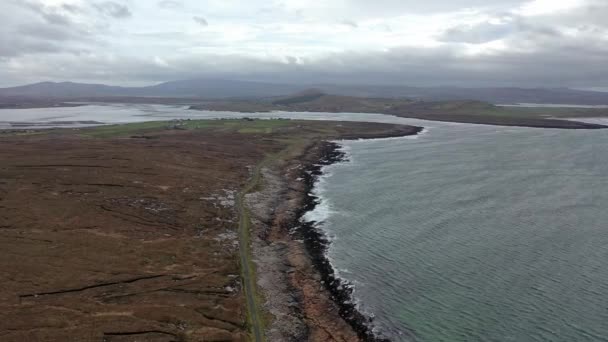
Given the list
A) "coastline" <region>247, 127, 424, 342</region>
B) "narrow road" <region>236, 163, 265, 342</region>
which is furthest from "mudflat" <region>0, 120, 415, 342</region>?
"coastline" <region>247, 127, 424, 342</region>

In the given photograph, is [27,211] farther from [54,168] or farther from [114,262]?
[54,168]

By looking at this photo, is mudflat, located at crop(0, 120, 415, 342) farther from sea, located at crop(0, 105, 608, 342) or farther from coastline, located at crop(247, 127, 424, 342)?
sea, located at crop(0, 105, 608, 342)

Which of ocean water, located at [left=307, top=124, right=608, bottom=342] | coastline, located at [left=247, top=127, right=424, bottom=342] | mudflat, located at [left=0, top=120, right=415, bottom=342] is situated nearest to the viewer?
mudflat, located at [left=0, top=120, right=415, bottom=342]

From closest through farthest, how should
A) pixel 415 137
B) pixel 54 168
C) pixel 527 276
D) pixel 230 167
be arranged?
pixel 527 276 < pixel 54 168 < pixel 230 167 < pixel 415 137

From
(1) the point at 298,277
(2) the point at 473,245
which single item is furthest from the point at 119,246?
(2) the point at 473,245

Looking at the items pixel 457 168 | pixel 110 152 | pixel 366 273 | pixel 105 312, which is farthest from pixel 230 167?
pixel 105 312

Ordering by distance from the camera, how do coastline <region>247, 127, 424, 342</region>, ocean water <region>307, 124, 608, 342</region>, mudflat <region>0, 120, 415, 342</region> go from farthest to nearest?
ocean water <region>307, 124, 608, 342</region>, coastline <region>247, 127, 424, 342</region>, mudflat <region>0, 120, 415, 342</region>

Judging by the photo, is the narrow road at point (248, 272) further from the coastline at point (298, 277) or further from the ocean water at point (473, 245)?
the ocean water at point (473, 245)
